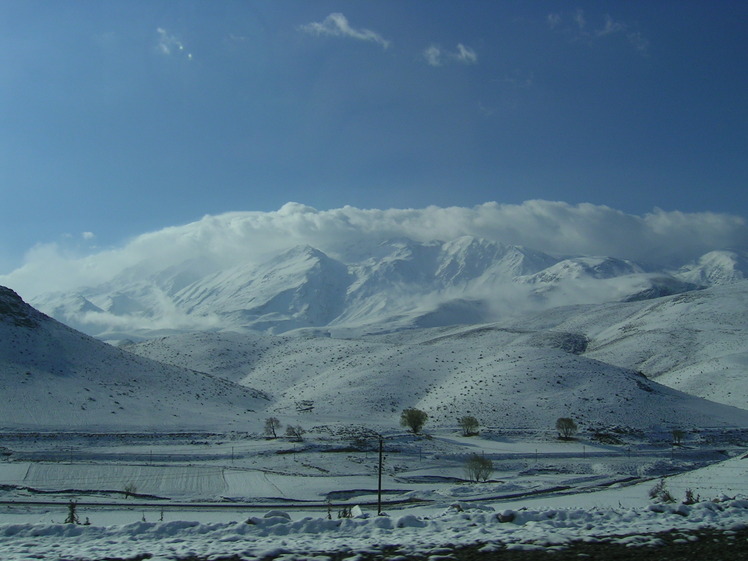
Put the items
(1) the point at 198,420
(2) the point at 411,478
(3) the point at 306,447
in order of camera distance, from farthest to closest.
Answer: (1) the point at 198,420
(3) the point at 306,447
(2) the point at 411,478

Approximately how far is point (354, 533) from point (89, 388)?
66.7m

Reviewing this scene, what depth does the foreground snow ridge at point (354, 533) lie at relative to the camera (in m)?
13.7

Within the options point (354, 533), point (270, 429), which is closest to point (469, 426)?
point (270, 429)

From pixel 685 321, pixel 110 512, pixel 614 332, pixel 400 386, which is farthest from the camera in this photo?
pixel 614 332

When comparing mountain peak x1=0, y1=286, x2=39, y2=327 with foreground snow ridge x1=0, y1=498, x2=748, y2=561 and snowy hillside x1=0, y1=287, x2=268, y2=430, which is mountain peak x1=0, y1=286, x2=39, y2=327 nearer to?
snowy hillside x1=0, y1=287, x2=268, y2=430

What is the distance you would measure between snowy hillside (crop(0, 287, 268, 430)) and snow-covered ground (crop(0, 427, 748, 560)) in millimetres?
7812

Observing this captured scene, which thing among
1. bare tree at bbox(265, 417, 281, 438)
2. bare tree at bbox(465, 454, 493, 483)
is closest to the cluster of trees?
bare tree at bbox(265, 417, 281, 438)

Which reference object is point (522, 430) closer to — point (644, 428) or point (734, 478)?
point (644, 428)

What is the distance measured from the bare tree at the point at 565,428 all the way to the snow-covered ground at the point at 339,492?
109 cm

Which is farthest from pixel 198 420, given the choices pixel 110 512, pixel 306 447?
pixel 110 512

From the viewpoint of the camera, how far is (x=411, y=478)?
4441 centimetres

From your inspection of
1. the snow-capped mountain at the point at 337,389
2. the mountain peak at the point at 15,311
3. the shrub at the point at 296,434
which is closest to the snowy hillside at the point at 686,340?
the snow-capped mountain at the point at 337,389

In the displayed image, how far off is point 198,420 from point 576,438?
40.8 m

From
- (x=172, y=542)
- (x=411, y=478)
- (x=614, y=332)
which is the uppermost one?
(x=614, y=332)
